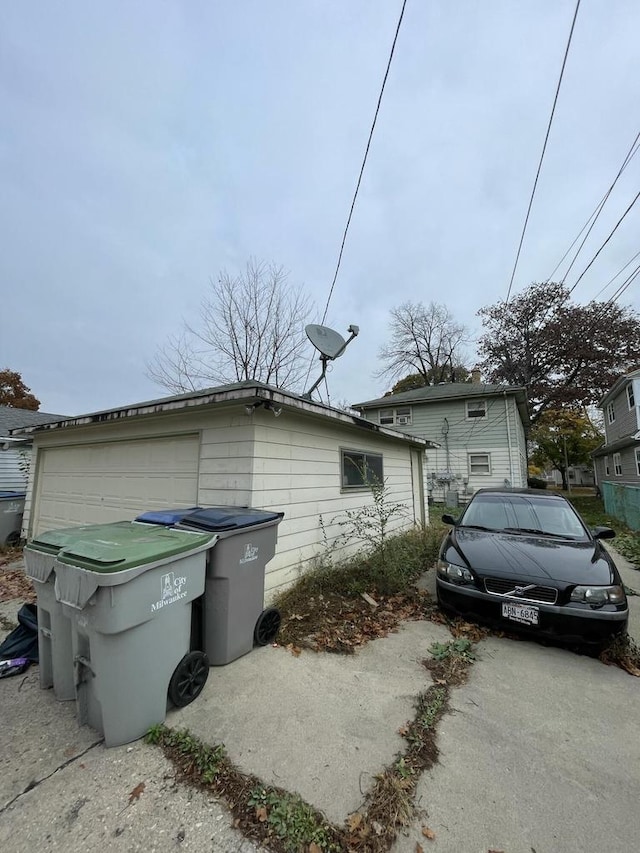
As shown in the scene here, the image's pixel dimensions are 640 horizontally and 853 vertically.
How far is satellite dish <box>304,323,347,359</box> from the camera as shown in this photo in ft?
19.0

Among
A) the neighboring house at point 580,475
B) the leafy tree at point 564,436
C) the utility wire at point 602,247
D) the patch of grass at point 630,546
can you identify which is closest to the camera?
the utility wire at point 602,247

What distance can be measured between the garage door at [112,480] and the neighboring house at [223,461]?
0.6 inches

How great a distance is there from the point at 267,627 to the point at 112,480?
13.2ft

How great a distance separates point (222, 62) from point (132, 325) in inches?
335

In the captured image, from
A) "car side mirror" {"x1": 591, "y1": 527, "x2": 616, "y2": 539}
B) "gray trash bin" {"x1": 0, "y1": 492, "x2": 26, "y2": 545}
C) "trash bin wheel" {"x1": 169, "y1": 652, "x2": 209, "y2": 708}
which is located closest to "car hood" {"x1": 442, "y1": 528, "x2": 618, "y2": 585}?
"car side mirror" {"x1": 591, "y1": 527, "x2": 616, "y2": 539}

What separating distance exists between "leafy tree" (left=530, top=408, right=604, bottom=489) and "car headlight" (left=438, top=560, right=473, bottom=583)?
890 inches

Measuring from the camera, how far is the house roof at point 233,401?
3705 millimetres

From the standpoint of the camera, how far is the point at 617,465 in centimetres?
1845

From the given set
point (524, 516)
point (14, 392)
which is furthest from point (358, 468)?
point (14, 392)

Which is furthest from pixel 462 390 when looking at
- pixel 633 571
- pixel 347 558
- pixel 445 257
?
pixel 347 558

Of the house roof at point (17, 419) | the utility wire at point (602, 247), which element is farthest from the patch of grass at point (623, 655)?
the house roof at point (17, 419)

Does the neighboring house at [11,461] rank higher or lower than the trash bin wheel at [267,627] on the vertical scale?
higher

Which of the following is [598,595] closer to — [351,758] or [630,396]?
[351,758]

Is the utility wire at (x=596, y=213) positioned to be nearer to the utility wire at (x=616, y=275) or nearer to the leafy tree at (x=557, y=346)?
the utility wire at (x=616, y=275)
